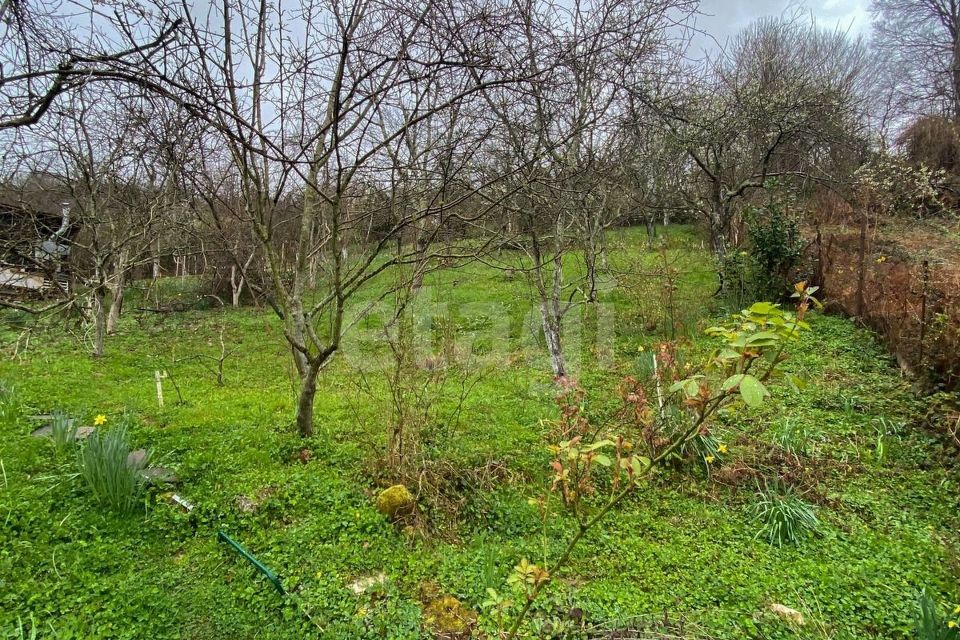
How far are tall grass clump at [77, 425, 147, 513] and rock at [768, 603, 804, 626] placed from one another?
3.97 metres

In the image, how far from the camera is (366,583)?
273cm

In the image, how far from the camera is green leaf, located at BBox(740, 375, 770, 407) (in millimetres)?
1051

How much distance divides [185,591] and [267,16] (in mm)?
3613

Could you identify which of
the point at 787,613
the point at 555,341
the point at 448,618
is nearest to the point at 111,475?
the point at 448,618

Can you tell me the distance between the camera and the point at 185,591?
2479 mm

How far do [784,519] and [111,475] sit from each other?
4.63 metres

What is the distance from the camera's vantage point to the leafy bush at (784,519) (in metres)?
3.28

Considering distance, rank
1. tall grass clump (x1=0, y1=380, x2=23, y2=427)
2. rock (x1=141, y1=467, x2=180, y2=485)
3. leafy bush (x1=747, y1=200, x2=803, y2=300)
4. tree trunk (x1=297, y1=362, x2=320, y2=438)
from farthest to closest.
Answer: leafy bush (x1=747, y1=200, x2=803, y2=300) < tall grass clump (x1=0, y1=380, x2=23, y2=427) < tree trunk (x1=297, y1=362, x2=320, y2=438) < rock (x1=141, y1=467, x2=180, y2=485)

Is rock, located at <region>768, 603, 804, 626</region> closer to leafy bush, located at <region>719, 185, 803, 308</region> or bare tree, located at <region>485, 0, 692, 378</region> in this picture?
bare tree, located at <region>485, 0, 692, 378</region>

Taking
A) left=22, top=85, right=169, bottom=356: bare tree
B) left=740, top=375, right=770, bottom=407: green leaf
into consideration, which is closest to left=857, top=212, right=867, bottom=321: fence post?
left=740, top=375, right=770, bottom=407: green leaf

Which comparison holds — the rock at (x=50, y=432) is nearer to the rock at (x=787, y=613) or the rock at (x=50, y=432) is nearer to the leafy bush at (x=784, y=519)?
the rock at (x=787, y=613)

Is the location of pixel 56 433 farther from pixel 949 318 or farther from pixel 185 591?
pixel 949 318

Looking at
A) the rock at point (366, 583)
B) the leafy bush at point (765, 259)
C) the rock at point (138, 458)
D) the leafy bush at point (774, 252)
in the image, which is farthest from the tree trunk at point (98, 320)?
the leafy bush at point (774, 252)

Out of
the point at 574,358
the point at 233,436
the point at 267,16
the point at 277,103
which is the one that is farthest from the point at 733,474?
the point at 267,16
